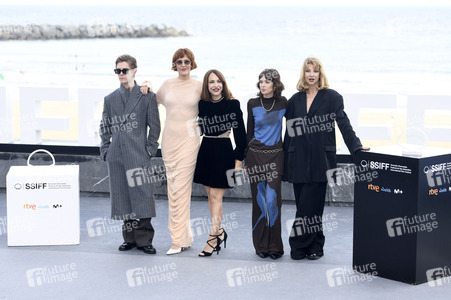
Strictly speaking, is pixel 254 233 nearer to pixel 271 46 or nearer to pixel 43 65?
pixel 43 65

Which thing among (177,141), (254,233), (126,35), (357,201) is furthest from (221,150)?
(126,35)

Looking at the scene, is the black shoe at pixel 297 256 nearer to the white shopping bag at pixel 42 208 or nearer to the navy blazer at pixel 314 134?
the navy blazer at pixel 314 134

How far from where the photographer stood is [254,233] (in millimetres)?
5316

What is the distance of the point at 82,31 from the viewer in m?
42.0

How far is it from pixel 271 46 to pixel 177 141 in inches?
1245

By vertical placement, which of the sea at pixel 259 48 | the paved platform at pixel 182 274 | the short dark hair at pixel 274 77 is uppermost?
the sea at pixel 259 48

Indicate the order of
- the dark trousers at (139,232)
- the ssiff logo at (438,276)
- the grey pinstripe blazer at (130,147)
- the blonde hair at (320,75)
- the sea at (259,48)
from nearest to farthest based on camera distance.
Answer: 1. the ssiff logo at (438,276)
2. the blonde hair at (320,75)
3. the grey pinstripe blazer at (130,147)
4. the dark trousers at (139,232)
5. the sea at (259,48)

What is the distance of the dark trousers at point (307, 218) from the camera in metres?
5.20

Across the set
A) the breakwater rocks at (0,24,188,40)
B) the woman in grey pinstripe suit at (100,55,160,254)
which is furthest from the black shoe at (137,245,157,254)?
the breakwater rocks at (0,24,188,40)

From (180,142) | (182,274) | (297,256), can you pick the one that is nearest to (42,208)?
(180,142)

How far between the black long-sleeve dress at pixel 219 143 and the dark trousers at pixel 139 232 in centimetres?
56

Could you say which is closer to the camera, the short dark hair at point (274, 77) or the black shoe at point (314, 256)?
the short dark hair at point (274, 77)

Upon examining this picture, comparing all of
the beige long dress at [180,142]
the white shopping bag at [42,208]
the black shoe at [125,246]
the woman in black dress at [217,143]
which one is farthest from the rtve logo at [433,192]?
the white shopping bag at [42,208]

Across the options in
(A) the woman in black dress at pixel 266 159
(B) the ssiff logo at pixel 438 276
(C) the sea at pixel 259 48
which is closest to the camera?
(B) the ssiff logo at pixel 438 276
